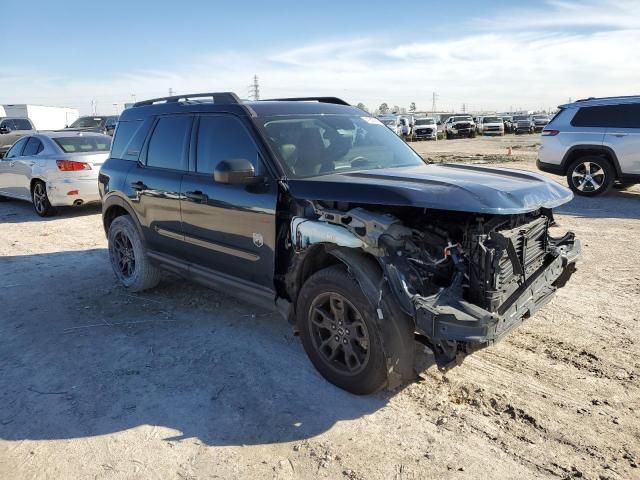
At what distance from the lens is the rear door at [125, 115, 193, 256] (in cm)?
480

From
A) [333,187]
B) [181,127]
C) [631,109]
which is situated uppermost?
[631,109]

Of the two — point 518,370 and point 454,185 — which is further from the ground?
point 454,185

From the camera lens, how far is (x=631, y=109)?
10.5 m

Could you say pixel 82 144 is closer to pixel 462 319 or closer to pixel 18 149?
pixel 18 149

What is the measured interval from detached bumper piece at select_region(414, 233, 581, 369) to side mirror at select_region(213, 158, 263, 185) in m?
1.55

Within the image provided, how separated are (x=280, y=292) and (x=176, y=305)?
1.83m

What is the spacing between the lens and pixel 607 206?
33.2 ft

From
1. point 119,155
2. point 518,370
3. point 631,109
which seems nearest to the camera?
point 518,370

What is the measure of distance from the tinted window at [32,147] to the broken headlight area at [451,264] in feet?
29.7

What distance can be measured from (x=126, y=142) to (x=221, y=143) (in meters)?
1.85

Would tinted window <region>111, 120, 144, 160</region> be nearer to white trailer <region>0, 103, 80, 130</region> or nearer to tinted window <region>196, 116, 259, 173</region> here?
tinted window <region>196, 116, 259, 173</region>

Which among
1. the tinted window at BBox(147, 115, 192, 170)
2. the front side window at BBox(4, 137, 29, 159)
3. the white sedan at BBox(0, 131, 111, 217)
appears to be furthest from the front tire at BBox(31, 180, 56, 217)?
the tinted window at BBox(147, 115, 192, 170)

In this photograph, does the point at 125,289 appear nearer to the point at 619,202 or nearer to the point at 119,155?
the point at 119,155

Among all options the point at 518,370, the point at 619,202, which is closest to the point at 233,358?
the point at 518,370
